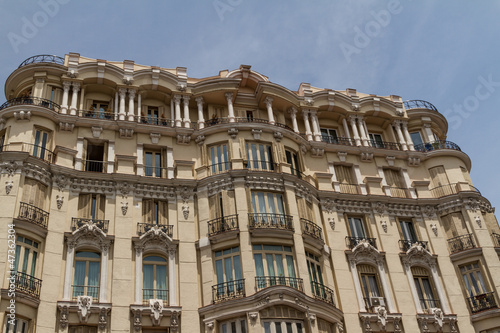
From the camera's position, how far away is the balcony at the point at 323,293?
31.5 m

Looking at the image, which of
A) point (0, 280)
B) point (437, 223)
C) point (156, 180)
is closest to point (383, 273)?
point (437, 223)

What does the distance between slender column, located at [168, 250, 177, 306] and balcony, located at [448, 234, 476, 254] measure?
18624 millimetres

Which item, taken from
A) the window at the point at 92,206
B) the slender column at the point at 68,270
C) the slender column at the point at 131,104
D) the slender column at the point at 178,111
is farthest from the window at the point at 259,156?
the slender column at the point at 68,270

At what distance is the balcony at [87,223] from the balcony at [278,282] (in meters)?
9.04

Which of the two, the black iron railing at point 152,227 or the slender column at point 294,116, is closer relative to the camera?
the black iron railing at point 152,227

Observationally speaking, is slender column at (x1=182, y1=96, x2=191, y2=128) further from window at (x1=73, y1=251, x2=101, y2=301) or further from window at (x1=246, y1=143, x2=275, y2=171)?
window at (x1=73, y1=251, x2=101, y2=301)

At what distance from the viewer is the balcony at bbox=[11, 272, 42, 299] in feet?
88.8

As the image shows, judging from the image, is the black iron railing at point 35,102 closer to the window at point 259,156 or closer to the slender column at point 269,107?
the window at point 259,156

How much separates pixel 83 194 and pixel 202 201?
23.0 feet

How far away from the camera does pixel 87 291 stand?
29047 millimetres

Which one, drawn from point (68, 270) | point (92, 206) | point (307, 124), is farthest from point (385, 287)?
point (68, 270)

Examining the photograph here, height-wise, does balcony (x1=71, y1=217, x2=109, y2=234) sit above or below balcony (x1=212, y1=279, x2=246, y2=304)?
above

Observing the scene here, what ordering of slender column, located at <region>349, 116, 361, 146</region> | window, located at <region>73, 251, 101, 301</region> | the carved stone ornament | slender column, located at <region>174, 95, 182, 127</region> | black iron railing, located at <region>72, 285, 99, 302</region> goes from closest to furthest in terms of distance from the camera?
the carved stone ornament → black iron railing, located at <region>72, 285, 99, 302</region> → window, located at <region>73, 251, 101, 301</region> → slender column, located at <region>174, 95, 182, 127</region> → slender column, located at <region>349, 116, 361, 146</region>

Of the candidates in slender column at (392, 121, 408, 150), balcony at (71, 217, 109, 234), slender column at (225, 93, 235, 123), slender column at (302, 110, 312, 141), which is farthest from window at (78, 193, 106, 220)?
slender column at (392, 121, 408, 150)
